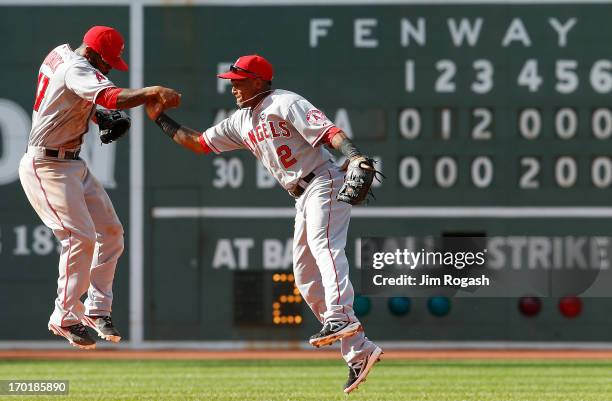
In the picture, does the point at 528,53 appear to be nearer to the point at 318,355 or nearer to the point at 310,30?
the point at 310,30

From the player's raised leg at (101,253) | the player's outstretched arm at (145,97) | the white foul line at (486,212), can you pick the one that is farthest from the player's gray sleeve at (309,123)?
the white foul line at (486,212)

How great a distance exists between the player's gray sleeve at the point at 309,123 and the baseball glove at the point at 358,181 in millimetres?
270

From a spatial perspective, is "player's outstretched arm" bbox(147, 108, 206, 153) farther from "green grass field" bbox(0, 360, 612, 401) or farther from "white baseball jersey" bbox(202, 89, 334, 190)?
"green grass field" bbox(0, 360, 612, 401)

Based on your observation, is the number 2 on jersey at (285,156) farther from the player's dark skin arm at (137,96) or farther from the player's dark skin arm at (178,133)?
the player's dark skin arm at (137,96)

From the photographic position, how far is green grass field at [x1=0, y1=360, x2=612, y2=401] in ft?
32.0

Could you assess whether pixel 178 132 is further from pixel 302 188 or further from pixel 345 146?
pixel 345 146

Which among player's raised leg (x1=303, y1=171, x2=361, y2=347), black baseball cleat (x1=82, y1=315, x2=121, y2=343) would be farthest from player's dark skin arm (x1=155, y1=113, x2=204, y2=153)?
black baseball cleat (x1=82, y1=315, x2=121, y2=343)

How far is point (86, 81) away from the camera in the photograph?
25.7 ft

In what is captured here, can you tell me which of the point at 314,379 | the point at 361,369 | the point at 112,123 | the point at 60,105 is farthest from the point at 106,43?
the point at 314,379

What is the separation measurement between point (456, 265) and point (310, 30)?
2.55 m

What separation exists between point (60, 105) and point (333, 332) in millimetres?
1999

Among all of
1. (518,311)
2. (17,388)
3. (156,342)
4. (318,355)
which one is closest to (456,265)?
(518,311)

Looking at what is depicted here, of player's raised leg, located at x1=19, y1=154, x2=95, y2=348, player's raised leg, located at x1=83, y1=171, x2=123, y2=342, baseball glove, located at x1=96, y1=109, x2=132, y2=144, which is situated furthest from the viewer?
baseball glove, located at x1=96, y1=109, x2=132, y2=144

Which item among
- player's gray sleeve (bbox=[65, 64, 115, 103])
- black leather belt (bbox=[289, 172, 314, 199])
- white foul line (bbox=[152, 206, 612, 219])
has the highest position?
player's gray sleeve (bbox=[65, 64, 115, 103])
